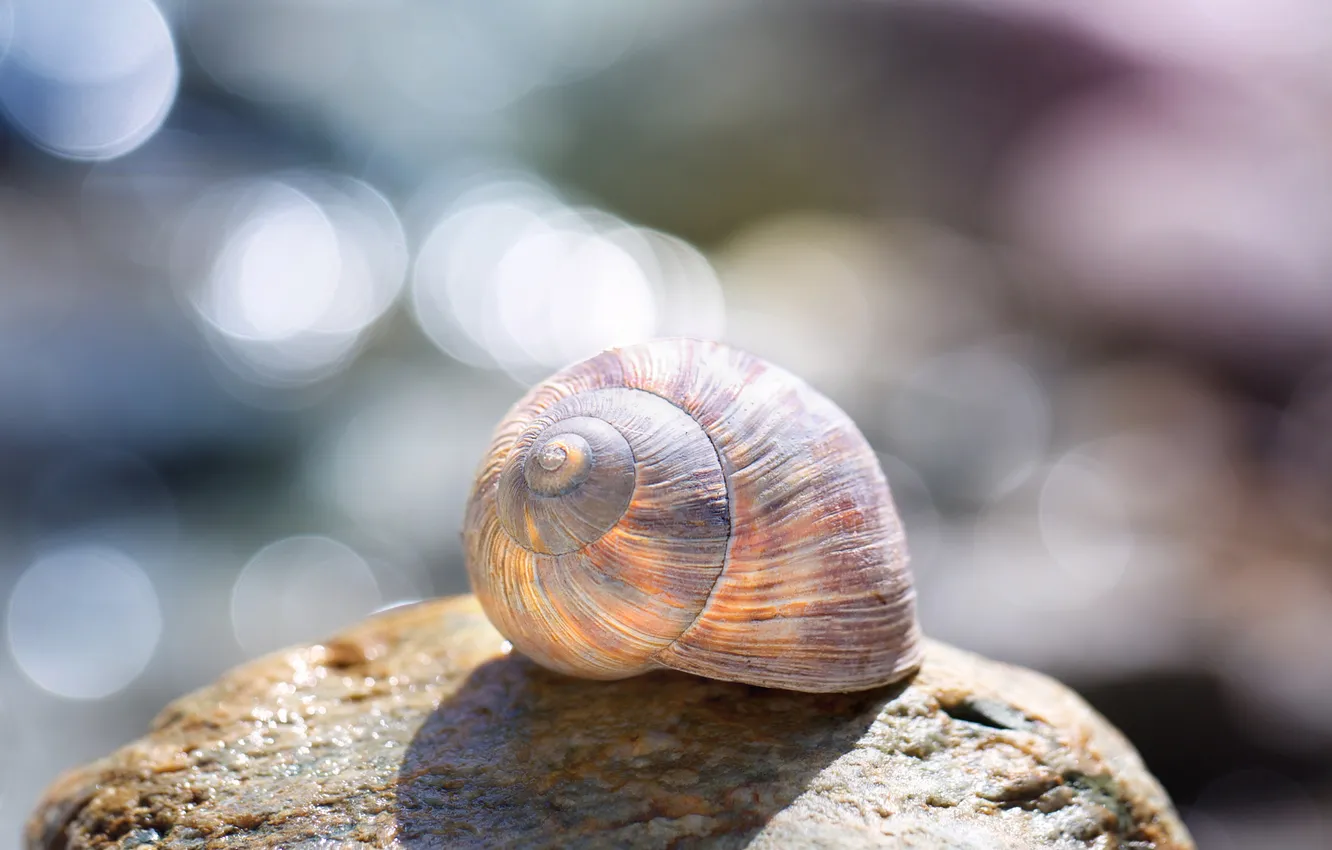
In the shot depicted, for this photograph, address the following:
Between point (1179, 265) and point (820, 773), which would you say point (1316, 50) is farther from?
point (820, 773)

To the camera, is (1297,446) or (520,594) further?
(1297,446)

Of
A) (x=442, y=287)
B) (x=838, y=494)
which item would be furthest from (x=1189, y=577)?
(x=442, y=287)

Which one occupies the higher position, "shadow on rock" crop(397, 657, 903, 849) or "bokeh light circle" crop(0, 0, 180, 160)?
"bokeh light circle" crop(0, 0, 180, 160)

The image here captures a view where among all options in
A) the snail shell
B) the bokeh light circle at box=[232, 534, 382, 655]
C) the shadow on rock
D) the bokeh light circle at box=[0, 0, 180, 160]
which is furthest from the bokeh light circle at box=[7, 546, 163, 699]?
the bokeh light circle at box=[0, 0, 180, 160]

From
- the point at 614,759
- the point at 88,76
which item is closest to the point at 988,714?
the point at 614,759

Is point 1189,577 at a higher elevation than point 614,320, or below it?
below

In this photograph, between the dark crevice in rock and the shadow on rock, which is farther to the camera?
the dark crevice in rock

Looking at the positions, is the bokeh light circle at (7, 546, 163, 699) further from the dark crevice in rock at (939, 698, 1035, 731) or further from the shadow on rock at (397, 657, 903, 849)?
the dark crevice in rock at (939, 698, 1035, 731)
